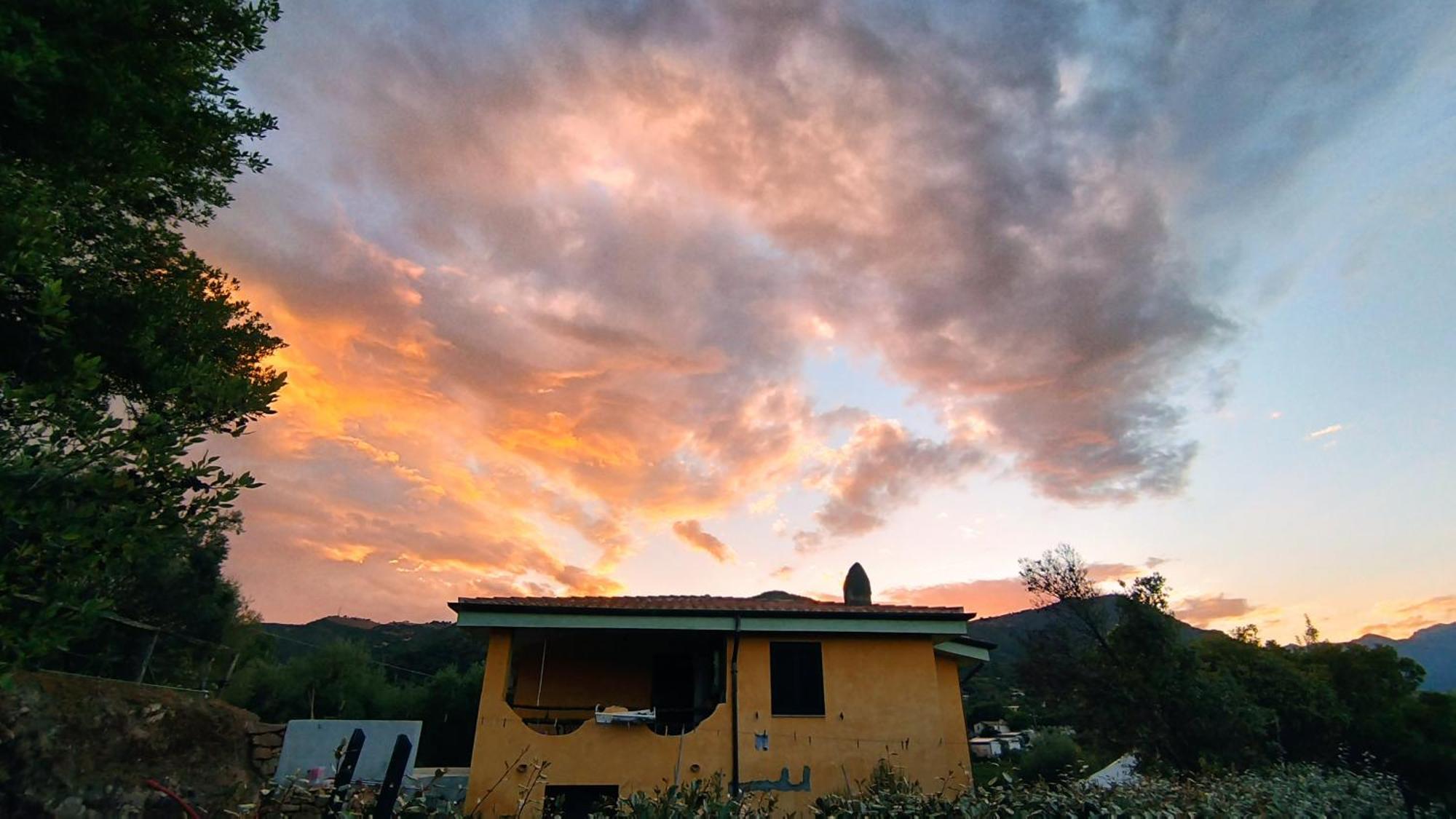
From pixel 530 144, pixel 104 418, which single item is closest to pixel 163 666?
pixel 530 144

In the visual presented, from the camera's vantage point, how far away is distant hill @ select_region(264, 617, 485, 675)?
34562 millimetres

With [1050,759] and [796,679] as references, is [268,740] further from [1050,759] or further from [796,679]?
[1050,759]

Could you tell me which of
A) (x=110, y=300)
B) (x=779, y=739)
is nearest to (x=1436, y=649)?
(x=779, y=739)

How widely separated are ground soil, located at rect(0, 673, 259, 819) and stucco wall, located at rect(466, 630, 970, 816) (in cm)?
634

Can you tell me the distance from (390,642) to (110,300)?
45.7 meters

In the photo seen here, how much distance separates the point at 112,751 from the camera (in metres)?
→ 5.44

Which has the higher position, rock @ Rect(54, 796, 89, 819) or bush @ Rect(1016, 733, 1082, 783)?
rock @ Rect(54, 796, 89, 819)

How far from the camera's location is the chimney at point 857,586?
18500 mm

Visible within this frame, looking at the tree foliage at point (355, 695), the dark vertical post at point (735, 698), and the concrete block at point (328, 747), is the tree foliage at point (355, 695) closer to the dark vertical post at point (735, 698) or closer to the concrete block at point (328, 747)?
the concrete block at point (328, 747)

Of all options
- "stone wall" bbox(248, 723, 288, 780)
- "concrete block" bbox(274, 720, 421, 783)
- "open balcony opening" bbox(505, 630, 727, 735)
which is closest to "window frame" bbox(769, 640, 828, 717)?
"open balcony opening" bbox(505, 630, 727, 735)

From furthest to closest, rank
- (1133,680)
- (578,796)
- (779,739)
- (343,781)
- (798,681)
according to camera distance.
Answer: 1. (1133,680)
2. (798,681)
3. (779,739)
4. (578,796)
5. (343,781)

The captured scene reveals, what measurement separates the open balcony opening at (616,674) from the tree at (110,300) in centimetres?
897

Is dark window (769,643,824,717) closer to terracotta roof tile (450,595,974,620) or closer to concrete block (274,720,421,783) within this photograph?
terracotta roof tile (450,595,974,620)

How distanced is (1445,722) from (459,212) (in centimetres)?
3246
